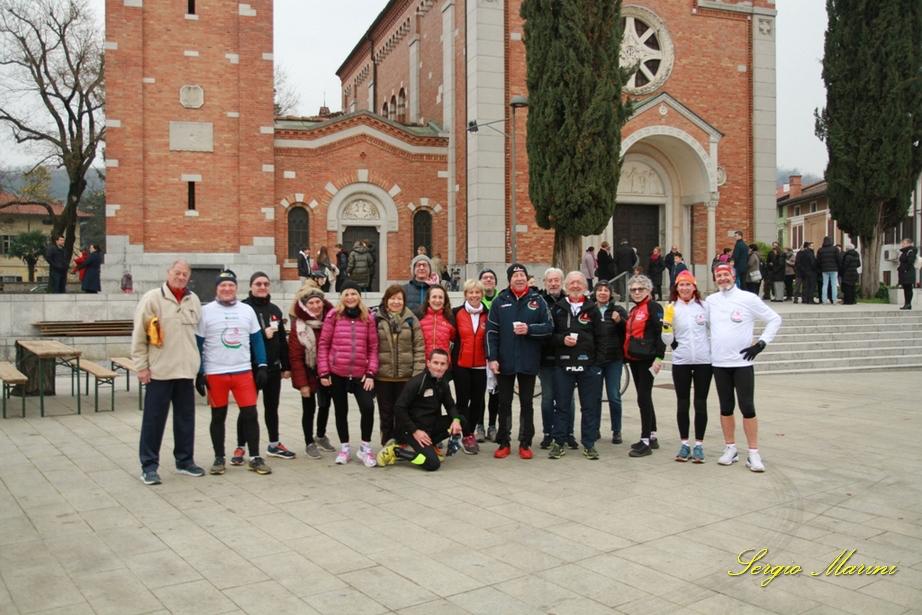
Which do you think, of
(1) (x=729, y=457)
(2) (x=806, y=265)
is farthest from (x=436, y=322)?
(2) (x=806, y=265)

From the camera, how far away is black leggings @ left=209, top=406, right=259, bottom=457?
7.75m

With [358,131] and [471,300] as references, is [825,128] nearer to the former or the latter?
[358,131]

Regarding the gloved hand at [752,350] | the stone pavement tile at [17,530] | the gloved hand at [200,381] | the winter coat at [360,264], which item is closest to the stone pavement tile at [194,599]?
the stone pavement tile at [17,530]

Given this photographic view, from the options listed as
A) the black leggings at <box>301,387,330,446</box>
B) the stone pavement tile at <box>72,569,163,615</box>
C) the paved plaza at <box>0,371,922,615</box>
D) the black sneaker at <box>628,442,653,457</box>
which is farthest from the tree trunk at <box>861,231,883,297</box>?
the stone pavement tile at <box>72,569,163,615</box>

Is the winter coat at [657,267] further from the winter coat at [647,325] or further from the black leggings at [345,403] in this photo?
the black leggings at [345,403]

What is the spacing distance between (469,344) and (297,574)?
4129 mm

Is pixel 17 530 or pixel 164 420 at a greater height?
pixel 164 420

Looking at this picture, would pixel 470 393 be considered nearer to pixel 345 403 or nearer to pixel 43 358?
pixel 345 403

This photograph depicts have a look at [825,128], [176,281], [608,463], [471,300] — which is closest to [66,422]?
[176,281]

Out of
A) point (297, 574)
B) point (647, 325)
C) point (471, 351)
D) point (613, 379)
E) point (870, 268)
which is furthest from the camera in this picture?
point (870, 268)

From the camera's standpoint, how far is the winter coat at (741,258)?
20.6 m

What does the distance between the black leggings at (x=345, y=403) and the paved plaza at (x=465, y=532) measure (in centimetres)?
35

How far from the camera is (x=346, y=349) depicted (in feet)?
26.6

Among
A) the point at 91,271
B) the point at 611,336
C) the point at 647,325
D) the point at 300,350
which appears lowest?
the point at 300,350
